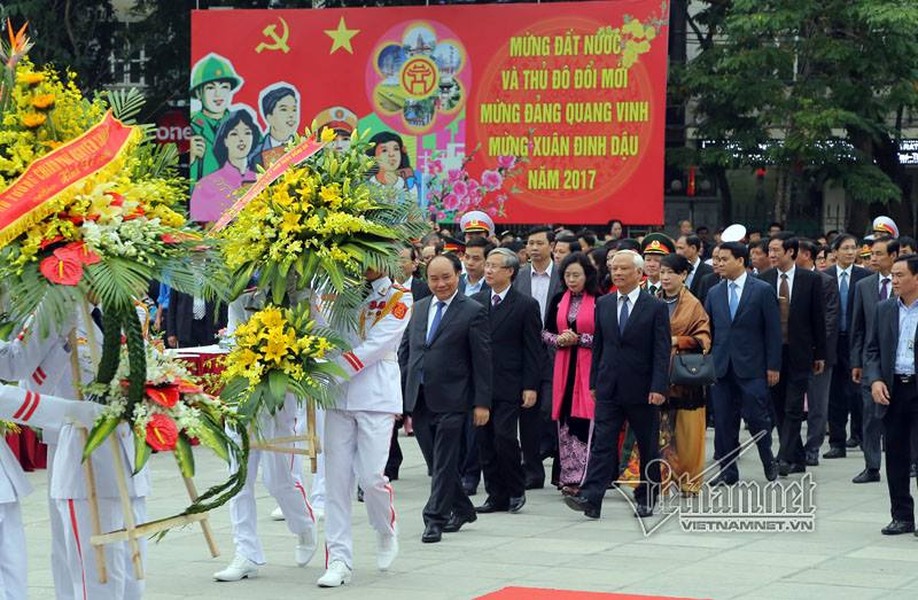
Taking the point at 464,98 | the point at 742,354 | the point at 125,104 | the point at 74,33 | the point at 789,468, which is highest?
the point at 74,33

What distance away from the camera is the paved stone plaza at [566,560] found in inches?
349

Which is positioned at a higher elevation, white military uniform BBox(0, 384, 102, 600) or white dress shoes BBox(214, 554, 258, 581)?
white military uniform BBox(0, 384, 102, 600)

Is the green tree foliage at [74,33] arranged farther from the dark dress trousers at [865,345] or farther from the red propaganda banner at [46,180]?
the red propaganda banner at [46,180]

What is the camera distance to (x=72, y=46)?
29828 millimetres

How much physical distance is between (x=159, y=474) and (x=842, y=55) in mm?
14257

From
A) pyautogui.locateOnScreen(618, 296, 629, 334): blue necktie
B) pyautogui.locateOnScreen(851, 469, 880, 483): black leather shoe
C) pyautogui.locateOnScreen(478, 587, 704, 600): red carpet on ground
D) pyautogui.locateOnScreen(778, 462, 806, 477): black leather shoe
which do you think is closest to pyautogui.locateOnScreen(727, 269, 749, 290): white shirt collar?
pyautogui.locateOnScreen(778, 462, 806, 477): black leather shoe

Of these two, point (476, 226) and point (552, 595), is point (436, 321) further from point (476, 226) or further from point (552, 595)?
point (476, 226)

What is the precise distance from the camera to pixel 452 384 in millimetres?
10570

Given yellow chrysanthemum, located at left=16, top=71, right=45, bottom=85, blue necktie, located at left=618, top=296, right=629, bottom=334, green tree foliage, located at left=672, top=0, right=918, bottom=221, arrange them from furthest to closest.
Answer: green tree foliage, located at left=672, top=0, right=918, bottom=221 → blue necktie, located at left=618, top=296, right=629, bottom=334 → yellow chrysanthemum, located at left=16, top=71, right=45, bottom=85

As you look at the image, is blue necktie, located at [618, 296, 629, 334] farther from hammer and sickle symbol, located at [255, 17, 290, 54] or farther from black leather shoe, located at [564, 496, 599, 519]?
hammer and sickle symbol, located at [255, 17, 290, 54]

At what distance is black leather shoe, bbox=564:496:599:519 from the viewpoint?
11305mm

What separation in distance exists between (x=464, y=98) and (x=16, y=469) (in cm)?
1749

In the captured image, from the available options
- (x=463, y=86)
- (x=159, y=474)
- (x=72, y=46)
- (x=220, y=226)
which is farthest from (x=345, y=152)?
(x=72, y=46)

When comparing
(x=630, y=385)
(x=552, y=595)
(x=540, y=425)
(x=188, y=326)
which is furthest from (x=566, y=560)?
(x=188, y=326)
